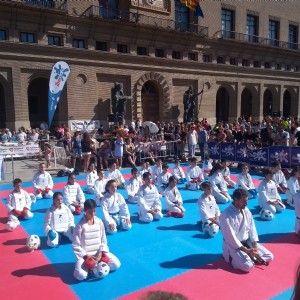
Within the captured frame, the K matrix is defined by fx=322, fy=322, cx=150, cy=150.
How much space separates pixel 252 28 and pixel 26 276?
3754 centimetres

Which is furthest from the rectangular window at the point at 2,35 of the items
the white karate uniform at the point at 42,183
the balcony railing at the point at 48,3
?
the white karate uniform at the point at 42,183

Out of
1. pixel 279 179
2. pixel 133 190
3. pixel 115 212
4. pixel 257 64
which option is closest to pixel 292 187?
pixel 279 179

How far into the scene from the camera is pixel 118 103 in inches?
965

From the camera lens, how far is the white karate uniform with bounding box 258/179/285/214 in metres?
8.82

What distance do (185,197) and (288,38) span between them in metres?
36.8

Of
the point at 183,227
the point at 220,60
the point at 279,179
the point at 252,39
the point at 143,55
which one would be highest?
the point at 252,39

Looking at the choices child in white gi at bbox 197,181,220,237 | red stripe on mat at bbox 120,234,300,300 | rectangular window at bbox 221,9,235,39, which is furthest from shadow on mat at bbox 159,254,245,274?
rectangular window at bbox 221,9,235,39

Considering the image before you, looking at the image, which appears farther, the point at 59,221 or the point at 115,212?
the point at 115,212

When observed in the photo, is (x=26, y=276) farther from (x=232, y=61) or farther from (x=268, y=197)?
(x=232, y=61)

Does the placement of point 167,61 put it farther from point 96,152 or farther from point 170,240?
point 170,240

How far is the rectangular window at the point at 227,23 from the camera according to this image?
110ft

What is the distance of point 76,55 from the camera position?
24203mm

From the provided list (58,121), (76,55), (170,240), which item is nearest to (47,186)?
(170,240)

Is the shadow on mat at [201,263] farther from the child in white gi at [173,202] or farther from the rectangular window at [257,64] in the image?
the rectangular window at [257,64]
